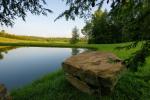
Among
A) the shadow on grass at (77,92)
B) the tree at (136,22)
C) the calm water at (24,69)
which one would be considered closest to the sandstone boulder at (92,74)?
the shadow on grass at (77,92)

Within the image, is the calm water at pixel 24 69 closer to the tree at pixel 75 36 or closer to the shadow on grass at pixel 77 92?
the shadow on grass at pixel 77 92

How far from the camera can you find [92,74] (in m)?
9.66

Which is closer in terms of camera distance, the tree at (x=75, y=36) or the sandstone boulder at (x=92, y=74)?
the sandstone boulder at (x=92, y=74)

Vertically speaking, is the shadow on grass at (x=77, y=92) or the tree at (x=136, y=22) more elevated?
the tree at (x=136, y=22)

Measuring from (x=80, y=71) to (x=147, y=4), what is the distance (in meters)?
6.37

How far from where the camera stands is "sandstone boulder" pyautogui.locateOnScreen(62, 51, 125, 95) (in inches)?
377

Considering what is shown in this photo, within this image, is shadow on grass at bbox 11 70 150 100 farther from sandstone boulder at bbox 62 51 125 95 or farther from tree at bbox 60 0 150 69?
tree at bbox 60 0 150 69

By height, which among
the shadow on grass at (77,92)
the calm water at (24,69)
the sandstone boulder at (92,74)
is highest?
the sandstone boulder at (92,74)

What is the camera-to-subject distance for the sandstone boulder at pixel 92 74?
377 inches

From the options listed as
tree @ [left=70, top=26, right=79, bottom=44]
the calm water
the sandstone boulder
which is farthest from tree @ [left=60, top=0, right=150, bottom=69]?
tree @ [left=70, top=26, right=79, bottom=44]

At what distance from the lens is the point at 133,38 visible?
4062 mm

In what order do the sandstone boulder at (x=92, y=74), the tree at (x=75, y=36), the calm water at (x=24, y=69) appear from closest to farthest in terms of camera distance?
the sandstone boulder at (x=92, y=74) < the calm water at (x=24, y=69) < the tree at (x=75, y=36)

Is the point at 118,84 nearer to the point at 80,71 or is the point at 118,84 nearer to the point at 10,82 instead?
the point at 80,71

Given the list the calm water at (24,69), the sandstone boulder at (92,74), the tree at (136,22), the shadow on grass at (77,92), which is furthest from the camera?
the calm water at (24,69)
